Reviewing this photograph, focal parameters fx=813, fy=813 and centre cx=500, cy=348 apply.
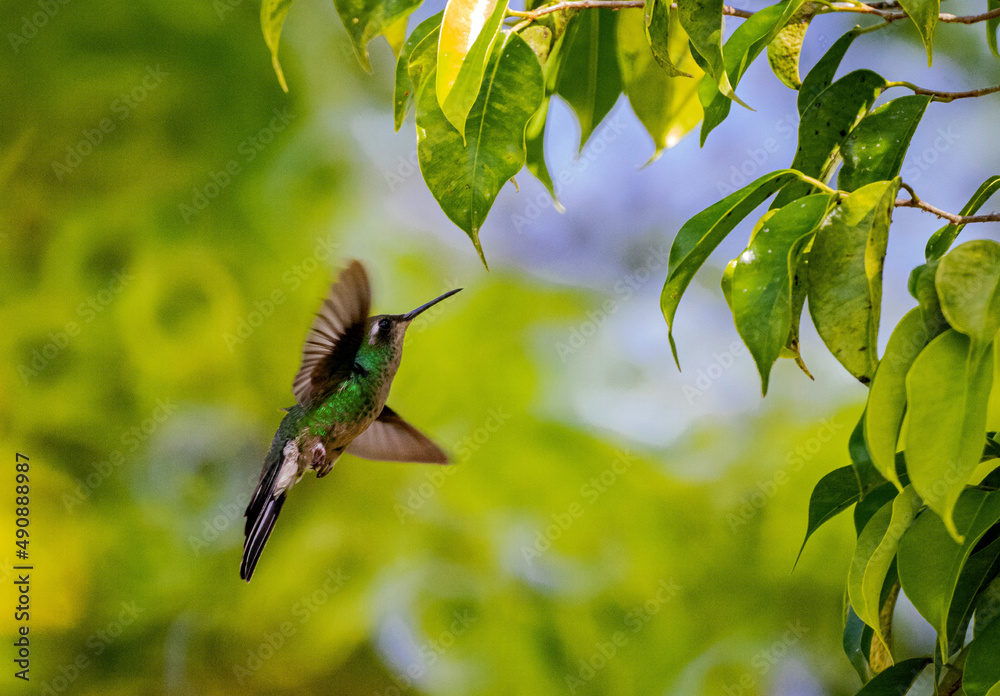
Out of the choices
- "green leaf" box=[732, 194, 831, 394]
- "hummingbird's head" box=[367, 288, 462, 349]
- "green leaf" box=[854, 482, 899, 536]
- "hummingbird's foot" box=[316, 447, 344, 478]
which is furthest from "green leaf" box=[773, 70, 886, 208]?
"hummingbird's foot" box=[316, 447, 344, 478]

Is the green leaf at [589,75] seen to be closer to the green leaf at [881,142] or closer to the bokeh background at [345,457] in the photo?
the green leaf at [881,142]

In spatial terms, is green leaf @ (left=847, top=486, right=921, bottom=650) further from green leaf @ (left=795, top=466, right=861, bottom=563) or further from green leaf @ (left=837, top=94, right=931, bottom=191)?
green leaf @ (left=837, top=94, right=931, bottom=191)

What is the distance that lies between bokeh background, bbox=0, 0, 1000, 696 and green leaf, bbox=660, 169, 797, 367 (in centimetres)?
137

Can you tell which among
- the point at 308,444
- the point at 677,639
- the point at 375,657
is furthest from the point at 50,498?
the point at 677,639

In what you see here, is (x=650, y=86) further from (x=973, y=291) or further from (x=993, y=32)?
(x=973, y=291)

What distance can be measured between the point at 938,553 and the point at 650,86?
1.56 ft

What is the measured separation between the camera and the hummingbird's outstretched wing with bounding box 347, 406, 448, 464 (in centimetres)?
89

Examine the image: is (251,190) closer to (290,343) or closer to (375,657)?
(290,343)

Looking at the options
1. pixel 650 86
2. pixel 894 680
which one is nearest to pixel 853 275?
pixel 894 680

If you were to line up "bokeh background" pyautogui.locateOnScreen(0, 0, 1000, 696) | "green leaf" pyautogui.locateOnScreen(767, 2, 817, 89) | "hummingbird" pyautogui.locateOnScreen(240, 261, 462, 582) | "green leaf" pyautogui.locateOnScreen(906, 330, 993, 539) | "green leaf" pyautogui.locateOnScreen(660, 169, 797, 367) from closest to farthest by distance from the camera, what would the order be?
"green leaf" pyautogui.locateOnScreen(906, 330, 993, 539)
"green leaf" pyautogui.locateOnScreen(660, 169, 797, 367)
"green leaf" pyautogui.locateOnScreen(767, 2, 817, 89)
"hummingbird" pyautogui.locateOnScreen(240, 261, 462, 582)
"bokeh background" pyautogui.locateOnScreen(0, 0, 1000, 696)

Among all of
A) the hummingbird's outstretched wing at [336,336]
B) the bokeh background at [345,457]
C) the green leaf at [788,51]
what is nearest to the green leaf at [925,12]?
the green leaf at [788,51]

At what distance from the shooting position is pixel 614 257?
1.88m

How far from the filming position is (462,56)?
0.43m

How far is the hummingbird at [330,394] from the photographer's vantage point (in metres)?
0.69
